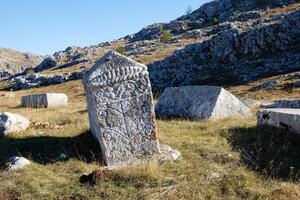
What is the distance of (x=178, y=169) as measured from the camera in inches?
368

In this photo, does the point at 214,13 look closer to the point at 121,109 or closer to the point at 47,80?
the point at 47,80

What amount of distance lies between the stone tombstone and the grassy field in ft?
1.96

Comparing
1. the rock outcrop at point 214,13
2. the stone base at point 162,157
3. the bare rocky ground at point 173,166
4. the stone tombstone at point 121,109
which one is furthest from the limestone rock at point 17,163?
the rock outcrop at point 214,13

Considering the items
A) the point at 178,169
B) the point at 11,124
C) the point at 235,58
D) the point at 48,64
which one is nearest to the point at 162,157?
the point at 178,169

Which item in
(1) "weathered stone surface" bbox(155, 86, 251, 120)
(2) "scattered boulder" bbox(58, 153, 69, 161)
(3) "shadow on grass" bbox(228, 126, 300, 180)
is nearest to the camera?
(3) "shadow on grass" bbox(228, 126, 300, 180)

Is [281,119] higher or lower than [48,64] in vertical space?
lower

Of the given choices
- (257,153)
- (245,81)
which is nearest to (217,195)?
(257,153)

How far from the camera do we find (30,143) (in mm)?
11734

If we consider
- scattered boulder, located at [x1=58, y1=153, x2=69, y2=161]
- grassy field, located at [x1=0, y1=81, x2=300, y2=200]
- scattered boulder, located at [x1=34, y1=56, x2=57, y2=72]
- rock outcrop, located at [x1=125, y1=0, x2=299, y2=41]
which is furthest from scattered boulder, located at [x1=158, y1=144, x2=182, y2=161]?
scattered boulder, located at [x1=34, y1=56, x2=57, y2=72]

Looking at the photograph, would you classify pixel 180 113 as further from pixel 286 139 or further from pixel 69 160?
pixel 69 160

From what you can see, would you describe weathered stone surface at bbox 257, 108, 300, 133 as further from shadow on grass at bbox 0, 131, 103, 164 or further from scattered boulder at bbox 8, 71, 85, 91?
scattered boulder at bbox 8, 71, 85, 91

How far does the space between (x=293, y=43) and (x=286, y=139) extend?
35474 mm

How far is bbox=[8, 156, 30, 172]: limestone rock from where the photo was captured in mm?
9562

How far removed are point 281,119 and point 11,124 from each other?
7.66m
